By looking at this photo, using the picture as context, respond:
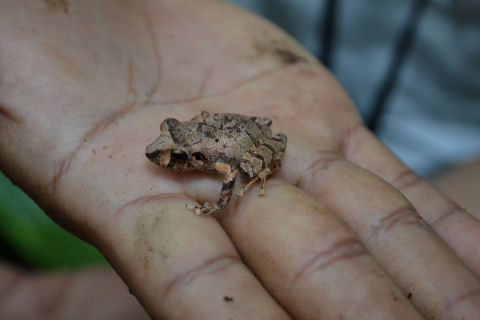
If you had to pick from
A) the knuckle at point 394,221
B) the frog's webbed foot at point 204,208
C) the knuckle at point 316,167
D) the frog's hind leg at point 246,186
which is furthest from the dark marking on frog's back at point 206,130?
the knuckle at point 394,221

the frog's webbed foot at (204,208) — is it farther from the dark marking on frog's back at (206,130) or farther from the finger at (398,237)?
the finger at (398,237)

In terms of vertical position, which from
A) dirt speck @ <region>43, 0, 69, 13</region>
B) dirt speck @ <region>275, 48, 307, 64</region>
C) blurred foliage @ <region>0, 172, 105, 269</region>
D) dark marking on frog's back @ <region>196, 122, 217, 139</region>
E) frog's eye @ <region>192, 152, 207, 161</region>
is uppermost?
dirt speck @ <region>43, 0, 69, 13</region>

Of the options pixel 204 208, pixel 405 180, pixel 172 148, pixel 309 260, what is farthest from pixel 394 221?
pixel 172 148

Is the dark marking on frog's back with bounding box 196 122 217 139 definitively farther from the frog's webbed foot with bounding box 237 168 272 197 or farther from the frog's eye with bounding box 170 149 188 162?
the frog's webbed foot with bounding box 237 168 272 197

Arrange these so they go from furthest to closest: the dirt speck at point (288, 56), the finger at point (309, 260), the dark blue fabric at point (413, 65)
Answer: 1. the dark blue fabric at point (413, 65)
2. the dirt speck at point (288, 56)
3. the finger at point (309, 260)

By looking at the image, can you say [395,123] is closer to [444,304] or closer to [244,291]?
[444,304]

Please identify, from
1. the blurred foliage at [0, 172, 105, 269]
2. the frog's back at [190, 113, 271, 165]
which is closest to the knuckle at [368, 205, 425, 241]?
the frog's back at [190, 113, 271, 165]
